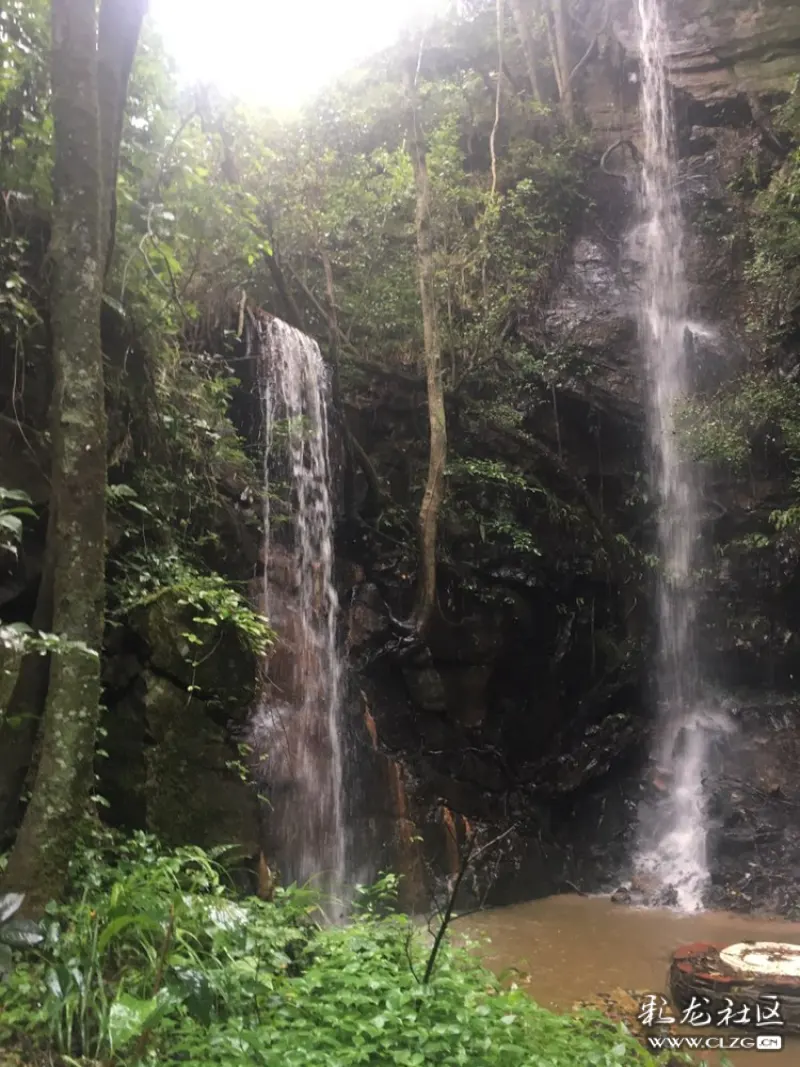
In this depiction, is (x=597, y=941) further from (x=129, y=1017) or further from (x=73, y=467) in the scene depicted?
(x=73, y=467)

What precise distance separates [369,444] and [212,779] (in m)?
7.38

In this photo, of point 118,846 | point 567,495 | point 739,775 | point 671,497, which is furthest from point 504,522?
point 118,846

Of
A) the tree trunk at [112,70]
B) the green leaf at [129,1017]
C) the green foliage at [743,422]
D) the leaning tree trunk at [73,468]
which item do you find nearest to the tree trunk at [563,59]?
the green foliage at [743,422]

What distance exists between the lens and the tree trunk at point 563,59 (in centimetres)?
1642

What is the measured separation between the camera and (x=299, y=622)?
30.1ft

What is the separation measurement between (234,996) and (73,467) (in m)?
2.47

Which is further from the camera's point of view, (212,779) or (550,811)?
(550,811)

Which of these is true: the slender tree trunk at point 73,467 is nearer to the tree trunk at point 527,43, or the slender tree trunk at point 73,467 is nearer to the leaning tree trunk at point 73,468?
the leaning tree trunk at point 73,468

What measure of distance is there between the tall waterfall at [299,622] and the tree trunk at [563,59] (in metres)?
9.35

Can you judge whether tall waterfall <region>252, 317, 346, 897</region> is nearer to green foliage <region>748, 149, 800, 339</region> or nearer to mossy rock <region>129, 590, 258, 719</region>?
mossy rock <region>129, 590, 258, 719</region>

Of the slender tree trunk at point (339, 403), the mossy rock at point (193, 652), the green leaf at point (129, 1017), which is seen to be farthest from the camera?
the slender tree trunk at point (339, 403)

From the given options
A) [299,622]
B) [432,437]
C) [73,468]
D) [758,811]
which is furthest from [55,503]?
[758,811]

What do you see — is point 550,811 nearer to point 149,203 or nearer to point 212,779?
point 212,779

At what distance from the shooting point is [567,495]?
1242cm
